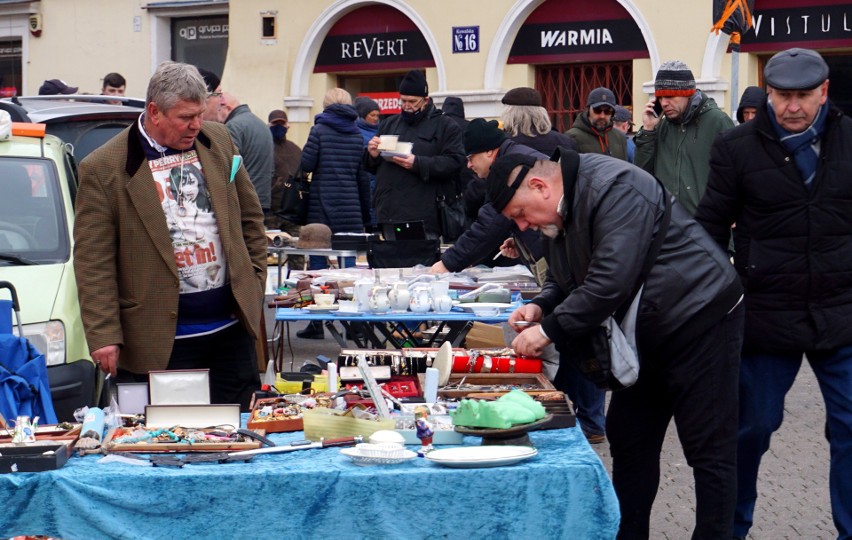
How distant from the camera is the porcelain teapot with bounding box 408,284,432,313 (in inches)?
256

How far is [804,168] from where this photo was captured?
463cm

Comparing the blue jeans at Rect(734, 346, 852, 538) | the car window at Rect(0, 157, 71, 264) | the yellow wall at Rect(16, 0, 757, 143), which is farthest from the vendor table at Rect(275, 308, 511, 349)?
the yellow wall at Rect(16, 0, 757, 143)

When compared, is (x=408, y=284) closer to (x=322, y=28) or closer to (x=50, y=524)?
(x=50, y=524)

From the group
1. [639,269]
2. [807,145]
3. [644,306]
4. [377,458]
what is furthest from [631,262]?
[807,145]

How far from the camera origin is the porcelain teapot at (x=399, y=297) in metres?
6.51

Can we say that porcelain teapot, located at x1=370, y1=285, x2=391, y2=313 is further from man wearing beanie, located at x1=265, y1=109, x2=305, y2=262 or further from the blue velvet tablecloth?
man wearing beanie, located at x1=265, y1=109, x2=305, y2=262

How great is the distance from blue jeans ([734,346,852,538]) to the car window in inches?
127

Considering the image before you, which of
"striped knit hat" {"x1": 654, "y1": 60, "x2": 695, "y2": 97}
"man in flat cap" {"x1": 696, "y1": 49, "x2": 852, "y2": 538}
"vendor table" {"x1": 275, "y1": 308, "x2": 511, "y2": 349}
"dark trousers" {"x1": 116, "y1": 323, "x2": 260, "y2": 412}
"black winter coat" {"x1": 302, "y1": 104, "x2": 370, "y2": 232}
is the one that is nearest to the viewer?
"man in flat cap" {"x1": 696, "y1": 49, "x2": 852, "y2": 538}

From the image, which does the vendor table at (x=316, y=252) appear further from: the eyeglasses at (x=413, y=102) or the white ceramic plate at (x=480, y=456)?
the white ceramic plate at (x=480, y=456)

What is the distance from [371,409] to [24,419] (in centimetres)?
102

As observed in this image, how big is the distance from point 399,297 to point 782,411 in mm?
2275

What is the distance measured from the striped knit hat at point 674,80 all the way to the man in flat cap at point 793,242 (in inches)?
76.1

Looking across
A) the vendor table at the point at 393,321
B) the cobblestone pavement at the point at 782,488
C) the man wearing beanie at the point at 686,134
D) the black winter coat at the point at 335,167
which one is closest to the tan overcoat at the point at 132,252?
the vendor table at the point at 393,321

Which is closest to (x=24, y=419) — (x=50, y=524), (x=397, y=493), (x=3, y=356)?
(x=50, y=524)
